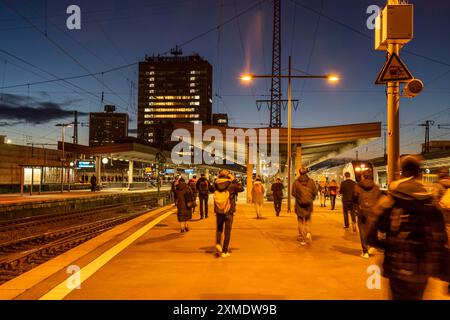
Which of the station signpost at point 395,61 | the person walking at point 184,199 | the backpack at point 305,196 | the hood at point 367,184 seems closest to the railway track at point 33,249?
the person walking at point 184,199

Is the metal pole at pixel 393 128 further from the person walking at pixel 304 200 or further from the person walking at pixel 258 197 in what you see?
the person walking at pixel 258 197

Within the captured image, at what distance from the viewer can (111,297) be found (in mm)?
5336

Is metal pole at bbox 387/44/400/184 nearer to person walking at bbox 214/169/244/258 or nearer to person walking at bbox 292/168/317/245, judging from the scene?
person walking at bbox 292/168/317/245

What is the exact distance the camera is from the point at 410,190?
11.4 feet

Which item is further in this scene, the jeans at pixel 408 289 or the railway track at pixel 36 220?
the railway track at pixel 36 220

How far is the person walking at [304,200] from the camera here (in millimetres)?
9430

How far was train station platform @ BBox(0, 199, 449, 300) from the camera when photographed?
5.49 metres

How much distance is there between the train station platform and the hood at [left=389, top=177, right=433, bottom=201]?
0.75 metres

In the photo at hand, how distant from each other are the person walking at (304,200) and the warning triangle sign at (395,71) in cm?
293

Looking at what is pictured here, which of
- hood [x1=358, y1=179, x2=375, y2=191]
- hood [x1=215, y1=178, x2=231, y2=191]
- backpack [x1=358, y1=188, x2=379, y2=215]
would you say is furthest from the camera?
hood [x1=358, y1=179, x2=375, y2=191]

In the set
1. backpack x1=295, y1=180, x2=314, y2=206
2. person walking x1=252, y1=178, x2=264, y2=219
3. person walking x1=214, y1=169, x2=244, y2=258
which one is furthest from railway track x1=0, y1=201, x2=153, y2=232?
backpack x1=295, y1=180, x2=314, y2=206
